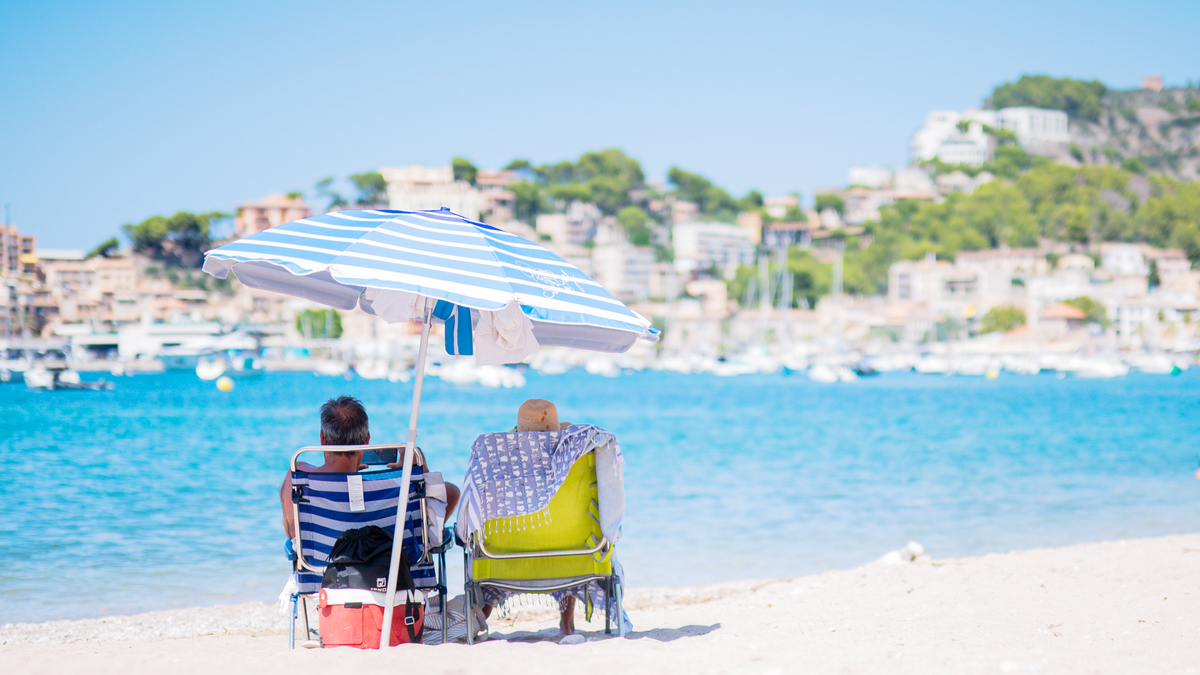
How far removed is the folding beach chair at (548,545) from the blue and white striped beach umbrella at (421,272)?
1.27ft

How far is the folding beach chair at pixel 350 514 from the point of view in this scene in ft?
12.3

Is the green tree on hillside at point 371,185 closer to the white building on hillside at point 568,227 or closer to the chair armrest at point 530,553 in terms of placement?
the white building on hillside at point 568,227

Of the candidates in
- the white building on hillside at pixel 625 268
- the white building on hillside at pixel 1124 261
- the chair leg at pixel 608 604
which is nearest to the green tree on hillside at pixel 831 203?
the white building on hillside at pixel 625 268

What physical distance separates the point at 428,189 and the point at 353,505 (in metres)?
156

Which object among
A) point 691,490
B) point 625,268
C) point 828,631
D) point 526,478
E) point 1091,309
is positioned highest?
point 625,268

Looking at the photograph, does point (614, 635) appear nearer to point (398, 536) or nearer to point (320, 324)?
point (398, 536)

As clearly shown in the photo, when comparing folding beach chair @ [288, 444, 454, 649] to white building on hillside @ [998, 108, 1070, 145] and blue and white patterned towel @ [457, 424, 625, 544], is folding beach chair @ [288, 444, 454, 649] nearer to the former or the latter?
blue and white patterned towel @ [457, 424, 625, 544]

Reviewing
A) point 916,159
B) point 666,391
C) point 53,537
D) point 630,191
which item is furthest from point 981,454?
point 916,159

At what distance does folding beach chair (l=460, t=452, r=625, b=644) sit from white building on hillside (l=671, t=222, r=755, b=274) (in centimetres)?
14182

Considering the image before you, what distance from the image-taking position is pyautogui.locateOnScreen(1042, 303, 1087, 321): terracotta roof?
9781 cm

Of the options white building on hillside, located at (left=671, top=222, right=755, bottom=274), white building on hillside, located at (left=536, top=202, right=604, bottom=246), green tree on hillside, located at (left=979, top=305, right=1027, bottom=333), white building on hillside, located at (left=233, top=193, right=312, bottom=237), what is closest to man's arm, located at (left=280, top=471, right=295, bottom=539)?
green tree on hillside, located at (left=979, top=305, right=1027, bottom=333)

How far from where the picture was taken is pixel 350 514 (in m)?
3.79

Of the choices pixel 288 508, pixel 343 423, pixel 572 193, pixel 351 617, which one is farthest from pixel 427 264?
pixel 572 193

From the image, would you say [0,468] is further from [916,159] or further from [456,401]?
[916,159]
